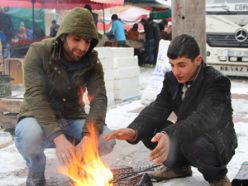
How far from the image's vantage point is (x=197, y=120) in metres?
3.37

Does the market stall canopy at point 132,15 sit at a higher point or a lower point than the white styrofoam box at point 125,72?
higher

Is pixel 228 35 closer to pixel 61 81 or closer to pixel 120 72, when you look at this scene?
pixel 120 72

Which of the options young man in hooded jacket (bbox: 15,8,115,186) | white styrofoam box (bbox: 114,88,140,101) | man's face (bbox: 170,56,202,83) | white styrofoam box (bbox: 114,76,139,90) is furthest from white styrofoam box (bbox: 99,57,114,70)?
man's face (bbox: 170,56,202,83)

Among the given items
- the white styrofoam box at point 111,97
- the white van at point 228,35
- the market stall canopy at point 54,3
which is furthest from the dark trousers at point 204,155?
the market stall canopy at point 54,3

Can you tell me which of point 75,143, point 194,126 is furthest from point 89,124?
point 194,126

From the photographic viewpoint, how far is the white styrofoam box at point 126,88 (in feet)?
29.7

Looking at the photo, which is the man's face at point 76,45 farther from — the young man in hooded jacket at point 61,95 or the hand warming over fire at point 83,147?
the hand warming over fire at point 83,147

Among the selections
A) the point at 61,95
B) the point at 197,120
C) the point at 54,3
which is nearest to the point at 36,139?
the point at 61,95

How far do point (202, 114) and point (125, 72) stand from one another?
5854 millimetres

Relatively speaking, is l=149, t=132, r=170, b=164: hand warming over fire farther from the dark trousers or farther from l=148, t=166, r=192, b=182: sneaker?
l=148, t=166, r=192, b=182: sneaker

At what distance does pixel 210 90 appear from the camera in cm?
348

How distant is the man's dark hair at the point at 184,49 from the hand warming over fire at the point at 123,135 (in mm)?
715

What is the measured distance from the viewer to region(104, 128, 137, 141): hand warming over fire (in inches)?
133

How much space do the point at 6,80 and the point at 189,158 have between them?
5012 mm
